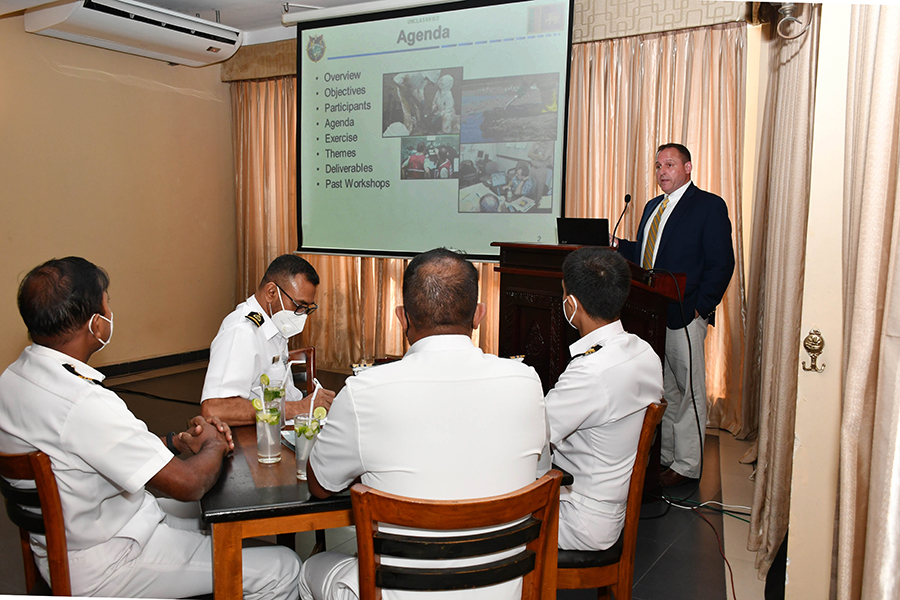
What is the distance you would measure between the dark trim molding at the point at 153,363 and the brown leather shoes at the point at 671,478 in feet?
15.5

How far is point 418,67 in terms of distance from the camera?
200 inches

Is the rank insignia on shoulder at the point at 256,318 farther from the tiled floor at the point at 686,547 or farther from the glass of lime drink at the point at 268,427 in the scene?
the tiled floor at the point at 686,547

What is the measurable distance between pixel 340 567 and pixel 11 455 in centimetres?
79

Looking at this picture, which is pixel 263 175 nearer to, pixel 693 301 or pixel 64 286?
pixel 693 301

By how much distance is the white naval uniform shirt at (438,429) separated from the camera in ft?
4.38

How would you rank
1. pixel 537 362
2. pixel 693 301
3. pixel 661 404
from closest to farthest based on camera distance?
pixel 661 404
pixel 537 362
pixel 693 301

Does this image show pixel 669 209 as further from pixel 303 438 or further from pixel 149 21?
pixel 149 21

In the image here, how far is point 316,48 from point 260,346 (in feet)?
12.5

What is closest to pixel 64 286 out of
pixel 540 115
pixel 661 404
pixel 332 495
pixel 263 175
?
pixel 332 495

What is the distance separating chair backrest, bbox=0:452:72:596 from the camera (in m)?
1.42

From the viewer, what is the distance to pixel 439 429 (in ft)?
4.38

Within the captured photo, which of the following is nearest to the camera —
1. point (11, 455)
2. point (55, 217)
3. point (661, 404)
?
point (11, 455)

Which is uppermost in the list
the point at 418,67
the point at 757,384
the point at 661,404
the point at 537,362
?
the point at 418,67

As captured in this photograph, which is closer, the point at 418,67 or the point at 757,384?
the point at 757,384
